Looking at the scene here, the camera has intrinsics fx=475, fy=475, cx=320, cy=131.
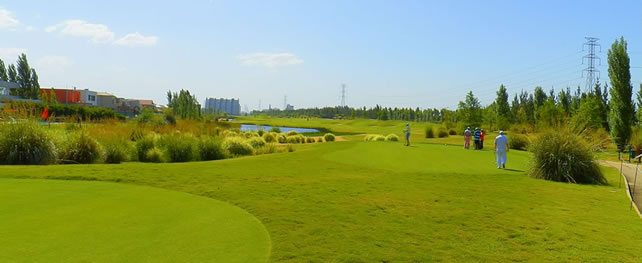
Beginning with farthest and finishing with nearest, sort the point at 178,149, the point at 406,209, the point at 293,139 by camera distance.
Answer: the point at 293,139 → the point at 178,149 → the point at 406,209

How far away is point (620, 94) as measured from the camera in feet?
129

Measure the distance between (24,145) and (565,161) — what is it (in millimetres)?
18228

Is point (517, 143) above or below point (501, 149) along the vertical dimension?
below

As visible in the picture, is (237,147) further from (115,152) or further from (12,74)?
(12,74)

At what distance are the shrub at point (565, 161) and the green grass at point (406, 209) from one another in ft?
3.11

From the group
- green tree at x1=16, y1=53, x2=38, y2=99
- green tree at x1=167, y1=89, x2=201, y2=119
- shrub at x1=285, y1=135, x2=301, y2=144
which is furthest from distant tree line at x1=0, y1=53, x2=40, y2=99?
shrub at x1=285, y1=135, x2=301, y2=144

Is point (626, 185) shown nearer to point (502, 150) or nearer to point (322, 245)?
point (502, 150)

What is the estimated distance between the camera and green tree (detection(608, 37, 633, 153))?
38.7 m

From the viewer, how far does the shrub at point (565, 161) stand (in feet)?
53.4

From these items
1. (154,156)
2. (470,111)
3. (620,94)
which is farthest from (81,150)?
(470,111)

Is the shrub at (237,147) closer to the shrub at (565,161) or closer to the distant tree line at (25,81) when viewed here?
the shrub at (565,161)

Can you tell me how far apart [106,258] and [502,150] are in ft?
52.8

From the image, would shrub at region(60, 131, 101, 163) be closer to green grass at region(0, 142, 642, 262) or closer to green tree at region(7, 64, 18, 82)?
green grass at region(0, 142, 642, 262)

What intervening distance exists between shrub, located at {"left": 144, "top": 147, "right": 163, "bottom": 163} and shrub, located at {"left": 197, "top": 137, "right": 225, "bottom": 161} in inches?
71.9
